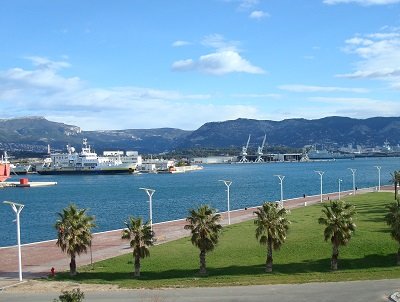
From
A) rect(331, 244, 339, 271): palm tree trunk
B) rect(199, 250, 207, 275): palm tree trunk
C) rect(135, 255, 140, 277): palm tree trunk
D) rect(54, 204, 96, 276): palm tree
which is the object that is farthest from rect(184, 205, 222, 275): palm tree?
rect(331, 244, 339, 271): palm tree trunk

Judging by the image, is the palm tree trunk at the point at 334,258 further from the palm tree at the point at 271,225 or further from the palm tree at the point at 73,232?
the palm tree at the point at 73,232

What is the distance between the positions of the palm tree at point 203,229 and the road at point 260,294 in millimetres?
4071

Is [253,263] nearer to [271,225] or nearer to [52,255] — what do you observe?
[271,225]

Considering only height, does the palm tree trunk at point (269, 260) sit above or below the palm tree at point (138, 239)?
below

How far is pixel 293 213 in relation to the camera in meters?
65.6

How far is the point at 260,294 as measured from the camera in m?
31.2

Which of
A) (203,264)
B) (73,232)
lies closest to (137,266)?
(203,264)

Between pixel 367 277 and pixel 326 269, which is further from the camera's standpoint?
pixel 326 269

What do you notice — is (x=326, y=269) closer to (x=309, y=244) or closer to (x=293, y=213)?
(x=309, y=244)

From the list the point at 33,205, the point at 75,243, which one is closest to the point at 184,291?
the point at 75,243

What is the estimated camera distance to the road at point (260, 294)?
98.1 feet

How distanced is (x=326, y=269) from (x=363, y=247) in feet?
19.0

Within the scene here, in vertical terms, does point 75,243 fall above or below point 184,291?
above

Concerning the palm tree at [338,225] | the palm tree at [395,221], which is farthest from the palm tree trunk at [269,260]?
the palm tree at [395,221]
